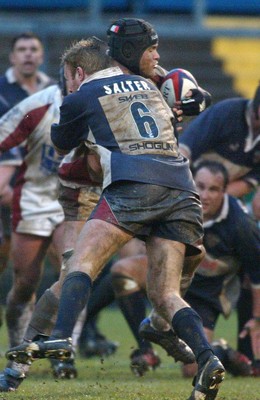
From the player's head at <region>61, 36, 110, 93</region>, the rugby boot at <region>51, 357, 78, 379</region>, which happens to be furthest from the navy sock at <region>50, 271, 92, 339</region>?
the rugby boot at <region>51, 357, 78, 379</region>

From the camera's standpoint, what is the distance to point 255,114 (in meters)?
8.08

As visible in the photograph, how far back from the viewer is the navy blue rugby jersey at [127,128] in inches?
211

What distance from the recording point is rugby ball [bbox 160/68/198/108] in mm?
6129

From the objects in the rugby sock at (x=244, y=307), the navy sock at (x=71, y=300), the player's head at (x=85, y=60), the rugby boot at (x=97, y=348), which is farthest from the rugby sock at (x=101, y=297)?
the navy sock at (x=71, y=300)

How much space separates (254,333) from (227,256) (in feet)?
1.94

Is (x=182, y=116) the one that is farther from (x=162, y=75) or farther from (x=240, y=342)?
(x=240, y=342)

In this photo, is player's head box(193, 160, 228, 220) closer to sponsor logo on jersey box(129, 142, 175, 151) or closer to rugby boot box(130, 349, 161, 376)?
rugby boot box(130, 349, 161, 376)

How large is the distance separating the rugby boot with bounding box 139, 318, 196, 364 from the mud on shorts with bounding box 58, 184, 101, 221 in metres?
0.77

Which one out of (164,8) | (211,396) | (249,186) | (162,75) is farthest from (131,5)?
(211,396)

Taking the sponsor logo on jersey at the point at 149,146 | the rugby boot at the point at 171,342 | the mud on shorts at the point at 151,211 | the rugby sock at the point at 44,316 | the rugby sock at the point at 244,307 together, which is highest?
the sponsor logo on jersey at the point at 149,146

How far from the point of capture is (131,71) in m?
5.65

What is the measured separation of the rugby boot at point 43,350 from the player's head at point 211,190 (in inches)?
107

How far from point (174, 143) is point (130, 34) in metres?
0.60

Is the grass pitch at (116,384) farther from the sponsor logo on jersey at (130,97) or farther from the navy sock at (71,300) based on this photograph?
the sponsor logo on jersey at (130,97)
